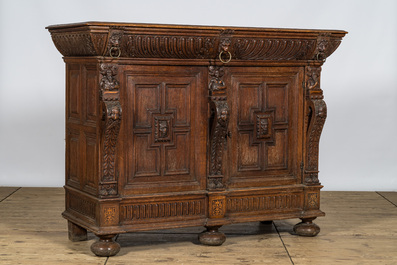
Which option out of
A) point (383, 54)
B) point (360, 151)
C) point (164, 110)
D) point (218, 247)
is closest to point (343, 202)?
point (360, 151)

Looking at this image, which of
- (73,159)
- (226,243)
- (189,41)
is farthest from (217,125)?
(73,159)

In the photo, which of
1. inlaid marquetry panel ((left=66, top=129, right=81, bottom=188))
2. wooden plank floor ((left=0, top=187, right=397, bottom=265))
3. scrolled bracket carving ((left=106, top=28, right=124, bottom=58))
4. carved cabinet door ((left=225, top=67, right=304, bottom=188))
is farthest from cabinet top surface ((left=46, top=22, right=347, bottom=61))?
wooden plank floor ((left=0, top=187, right=397, bottom=265))

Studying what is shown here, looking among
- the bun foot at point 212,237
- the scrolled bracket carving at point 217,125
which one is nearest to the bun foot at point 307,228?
the bun foot at point 212,237

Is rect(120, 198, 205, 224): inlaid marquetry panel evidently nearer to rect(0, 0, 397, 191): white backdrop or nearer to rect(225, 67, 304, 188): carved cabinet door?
rect(225, 67, 304, 188): carved cabinet door

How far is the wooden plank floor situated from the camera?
5.71m

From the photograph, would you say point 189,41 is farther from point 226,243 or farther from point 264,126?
point 226,243

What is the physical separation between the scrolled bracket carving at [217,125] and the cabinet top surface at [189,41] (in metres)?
0.16

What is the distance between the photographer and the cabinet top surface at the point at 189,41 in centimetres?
551

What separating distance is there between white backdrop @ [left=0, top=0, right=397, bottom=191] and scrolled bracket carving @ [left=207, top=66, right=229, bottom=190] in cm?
227

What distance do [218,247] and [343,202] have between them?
2.02m

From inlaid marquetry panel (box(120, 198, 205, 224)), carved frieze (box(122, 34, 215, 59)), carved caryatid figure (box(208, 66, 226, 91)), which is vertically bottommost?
inlaid marquetry panel (box(120, 198, 205, 224))

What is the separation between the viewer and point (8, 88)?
8242 millimetres

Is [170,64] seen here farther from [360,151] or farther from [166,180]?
[360,151]

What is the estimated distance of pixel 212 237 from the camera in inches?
237
